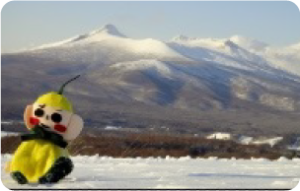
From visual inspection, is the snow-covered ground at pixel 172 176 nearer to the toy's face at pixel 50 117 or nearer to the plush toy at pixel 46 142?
the plush toy at pixel 46 142

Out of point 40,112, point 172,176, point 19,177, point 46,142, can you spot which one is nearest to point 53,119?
point 40,112

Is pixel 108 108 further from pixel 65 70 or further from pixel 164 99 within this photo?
pixel 65 70

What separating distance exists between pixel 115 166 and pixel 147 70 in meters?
180

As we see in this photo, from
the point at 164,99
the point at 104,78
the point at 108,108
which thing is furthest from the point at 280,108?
the point at 108,108

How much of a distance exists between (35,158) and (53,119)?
502mm

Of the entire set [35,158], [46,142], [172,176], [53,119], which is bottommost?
[172,176]

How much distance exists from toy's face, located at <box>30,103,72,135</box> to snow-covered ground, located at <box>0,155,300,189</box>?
618 millimetres

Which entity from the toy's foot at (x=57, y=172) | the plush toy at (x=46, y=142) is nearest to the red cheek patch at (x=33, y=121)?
the plush toy at (x=46, y=142)

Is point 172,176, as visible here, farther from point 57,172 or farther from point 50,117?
point 50,117

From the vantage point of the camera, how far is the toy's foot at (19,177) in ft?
24.6

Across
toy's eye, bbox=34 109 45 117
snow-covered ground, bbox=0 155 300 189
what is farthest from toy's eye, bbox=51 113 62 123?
snow-covered ground, bbox=0 155 300 189

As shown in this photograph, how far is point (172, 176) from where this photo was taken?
8.28 metres

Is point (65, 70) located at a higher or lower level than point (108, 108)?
higher

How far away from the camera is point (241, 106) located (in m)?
171
